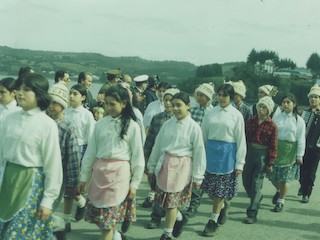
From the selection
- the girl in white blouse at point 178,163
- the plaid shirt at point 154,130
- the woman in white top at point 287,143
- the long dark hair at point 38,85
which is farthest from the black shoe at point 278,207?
the long dark hair at point 38,85

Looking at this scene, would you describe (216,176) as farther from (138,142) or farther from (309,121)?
(309,121)

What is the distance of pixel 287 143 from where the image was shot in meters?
8.39

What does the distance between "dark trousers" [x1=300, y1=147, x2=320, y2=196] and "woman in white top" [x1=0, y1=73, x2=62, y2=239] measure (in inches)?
246

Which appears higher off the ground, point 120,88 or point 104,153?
point 120,88

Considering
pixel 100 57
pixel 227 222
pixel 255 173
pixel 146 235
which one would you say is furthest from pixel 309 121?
pixel 100 57

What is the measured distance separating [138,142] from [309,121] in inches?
203

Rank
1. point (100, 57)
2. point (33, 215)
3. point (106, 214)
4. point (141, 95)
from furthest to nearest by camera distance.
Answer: point (100, 57), point (141, 95), point (106, 214), point (33, 215)

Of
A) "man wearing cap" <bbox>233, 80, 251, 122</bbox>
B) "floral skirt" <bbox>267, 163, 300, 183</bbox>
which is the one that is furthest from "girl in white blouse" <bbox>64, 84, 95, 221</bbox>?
"floral skirt" <bbox>267, 163, 300, 183</bbox>

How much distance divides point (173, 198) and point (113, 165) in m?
1.17

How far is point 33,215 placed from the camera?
13.0 feet

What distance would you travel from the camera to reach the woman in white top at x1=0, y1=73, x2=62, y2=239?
3.91m

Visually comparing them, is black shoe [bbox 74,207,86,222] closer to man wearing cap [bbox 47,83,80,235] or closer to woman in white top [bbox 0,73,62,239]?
man wearing cap [bbox 47,83,80,235]

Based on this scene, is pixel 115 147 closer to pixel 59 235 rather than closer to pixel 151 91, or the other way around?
pixel 59 235

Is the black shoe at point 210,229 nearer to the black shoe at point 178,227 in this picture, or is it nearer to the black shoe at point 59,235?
the black shoe at point 178,227
